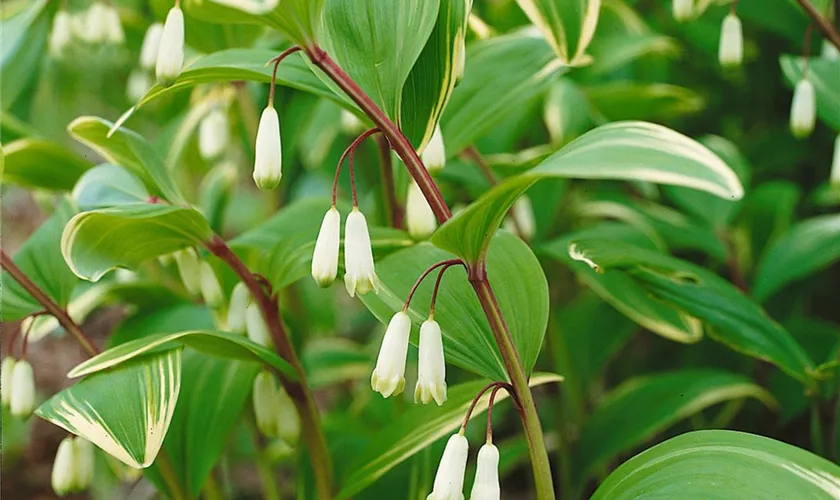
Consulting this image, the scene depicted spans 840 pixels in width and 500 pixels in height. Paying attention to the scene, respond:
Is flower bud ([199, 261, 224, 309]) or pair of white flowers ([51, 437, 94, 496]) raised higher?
flower bud ([199, 261, 224, 309])

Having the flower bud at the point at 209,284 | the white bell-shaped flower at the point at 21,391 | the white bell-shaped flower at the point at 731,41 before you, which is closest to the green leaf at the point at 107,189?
the flower bud at the point at 209,284

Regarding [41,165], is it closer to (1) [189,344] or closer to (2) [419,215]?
(1) [189,344]

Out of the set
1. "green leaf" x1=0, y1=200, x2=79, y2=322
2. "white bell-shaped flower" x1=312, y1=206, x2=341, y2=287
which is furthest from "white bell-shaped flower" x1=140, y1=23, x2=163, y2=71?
"white bell-shaped flower" x1=312, y1=206, x2=341, y2=287

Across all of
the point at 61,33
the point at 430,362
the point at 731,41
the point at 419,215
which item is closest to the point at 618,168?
the point at 430,362

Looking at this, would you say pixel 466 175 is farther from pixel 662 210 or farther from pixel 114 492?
pixel 114 492

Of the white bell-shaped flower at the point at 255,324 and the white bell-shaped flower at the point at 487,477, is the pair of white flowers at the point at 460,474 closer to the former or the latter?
the white bell-shaped flower at the point at 487,477

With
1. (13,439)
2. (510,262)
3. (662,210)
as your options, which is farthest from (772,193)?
(13,439)

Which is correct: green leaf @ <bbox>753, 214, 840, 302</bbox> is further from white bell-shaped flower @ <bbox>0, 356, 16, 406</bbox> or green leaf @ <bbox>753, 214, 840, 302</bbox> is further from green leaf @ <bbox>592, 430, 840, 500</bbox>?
white bell-shaped flower @ <bbox>0, 356, 16, 406</bbox>
